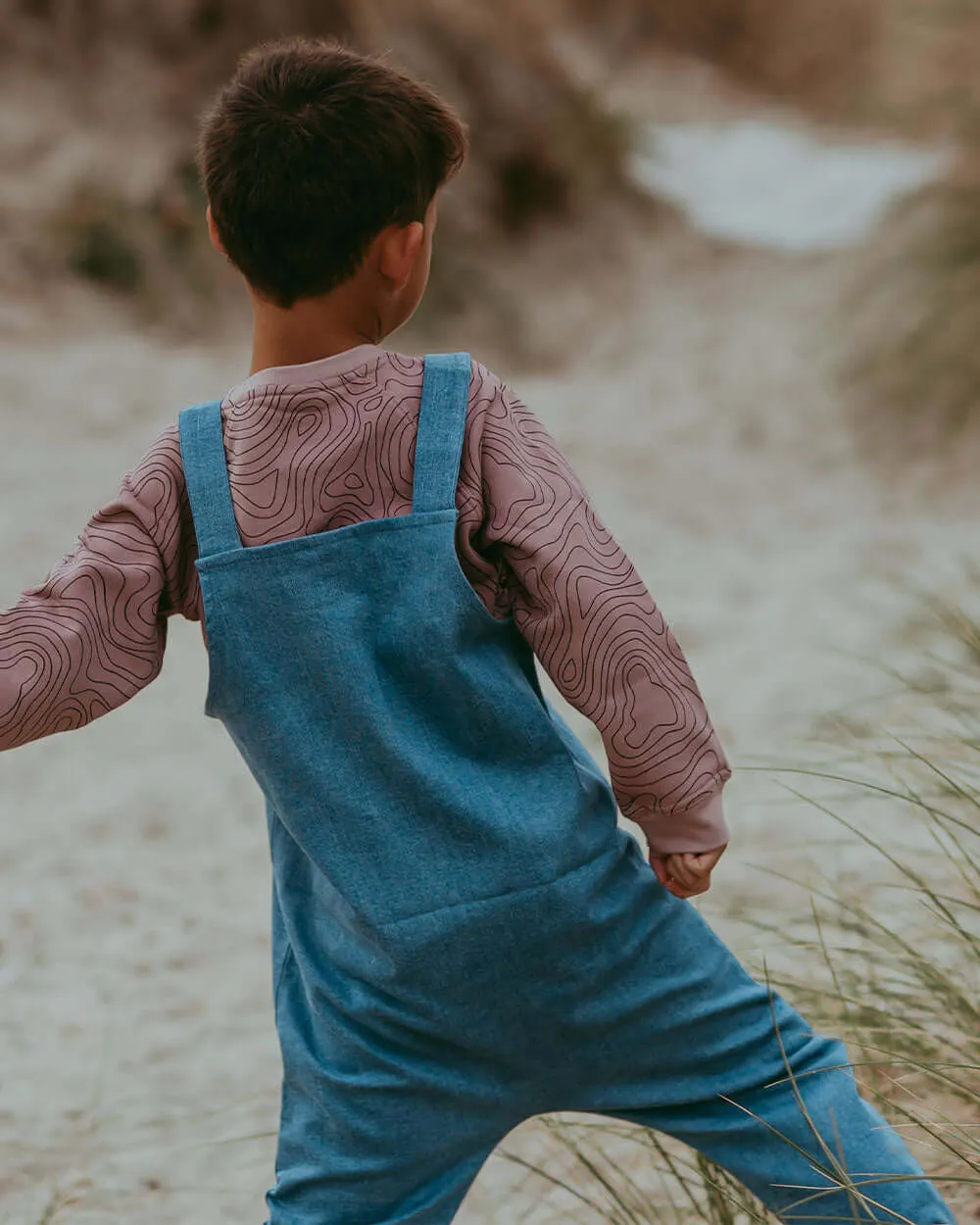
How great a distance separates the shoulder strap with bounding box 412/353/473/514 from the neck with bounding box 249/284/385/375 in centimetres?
6

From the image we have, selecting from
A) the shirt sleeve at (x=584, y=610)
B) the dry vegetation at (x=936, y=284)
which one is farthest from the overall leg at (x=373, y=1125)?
the dry vegetation at (x=936, y=284)

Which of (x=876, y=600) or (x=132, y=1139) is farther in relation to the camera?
(x=876, y=600)

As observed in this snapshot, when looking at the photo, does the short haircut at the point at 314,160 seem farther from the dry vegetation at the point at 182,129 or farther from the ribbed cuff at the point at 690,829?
the dry vegetation at the point at 182,129

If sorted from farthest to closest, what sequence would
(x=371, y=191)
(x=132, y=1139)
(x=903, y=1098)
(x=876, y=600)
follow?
(x=876, y=600) → (x=132, y=1139) → (x=903, y=1098) → (x=371, y=191)

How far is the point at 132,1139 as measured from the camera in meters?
1.80

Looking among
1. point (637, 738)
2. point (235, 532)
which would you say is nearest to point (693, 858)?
point (637, 738)

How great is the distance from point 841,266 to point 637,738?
19.4 feet

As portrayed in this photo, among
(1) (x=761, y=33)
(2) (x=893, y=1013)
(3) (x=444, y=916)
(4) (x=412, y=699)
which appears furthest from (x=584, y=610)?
(1) (x=761, y=33)

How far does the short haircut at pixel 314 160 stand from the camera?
0.97m

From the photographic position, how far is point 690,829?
1071mm

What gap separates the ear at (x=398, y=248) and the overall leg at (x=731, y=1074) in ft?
1.66

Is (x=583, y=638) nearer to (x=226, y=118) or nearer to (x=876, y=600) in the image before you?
(x=226, y=118)

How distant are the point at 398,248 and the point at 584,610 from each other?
0.30 metres

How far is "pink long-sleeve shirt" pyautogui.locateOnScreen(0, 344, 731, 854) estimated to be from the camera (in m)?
1.01
